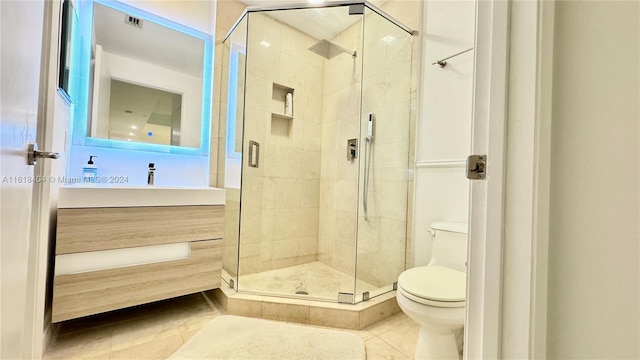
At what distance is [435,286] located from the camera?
4.10ft

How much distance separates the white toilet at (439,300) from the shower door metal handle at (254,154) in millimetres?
1504

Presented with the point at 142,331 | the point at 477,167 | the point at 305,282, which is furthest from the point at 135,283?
the point at 477,167

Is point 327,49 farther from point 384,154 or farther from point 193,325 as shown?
point 193,325

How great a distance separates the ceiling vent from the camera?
6.33 feet

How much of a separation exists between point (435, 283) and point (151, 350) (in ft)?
4.70

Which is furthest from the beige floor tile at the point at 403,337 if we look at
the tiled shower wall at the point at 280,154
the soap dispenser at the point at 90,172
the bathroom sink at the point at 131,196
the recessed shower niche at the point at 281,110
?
the soap dispenser at the point at 90,172

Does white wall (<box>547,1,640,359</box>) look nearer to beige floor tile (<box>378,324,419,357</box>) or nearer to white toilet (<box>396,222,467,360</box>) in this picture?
white toilet (<box>396,222,467,360</box>)

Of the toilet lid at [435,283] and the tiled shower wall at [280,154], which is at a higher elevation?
the tiled shower wall at [280,154]

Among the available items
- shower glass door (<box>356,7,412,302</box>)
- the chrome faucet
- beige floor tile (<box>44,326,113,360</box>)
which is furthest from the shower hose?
beige floor tile (<box>44,326,113,360</box>)

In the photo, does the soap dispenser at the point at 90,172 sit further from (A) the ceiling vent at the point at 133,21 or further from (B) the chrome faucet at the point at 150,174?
(A) the ceiling vent at the point at 133,21

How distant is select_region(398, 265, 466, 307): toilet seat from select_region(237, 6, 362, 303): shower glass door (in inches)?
30.8

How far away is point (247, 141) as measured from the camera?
226 cm

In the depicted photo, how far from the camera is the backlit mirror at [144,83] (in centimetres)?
181

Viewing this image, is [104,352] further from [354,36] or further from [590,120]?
[354,36]
